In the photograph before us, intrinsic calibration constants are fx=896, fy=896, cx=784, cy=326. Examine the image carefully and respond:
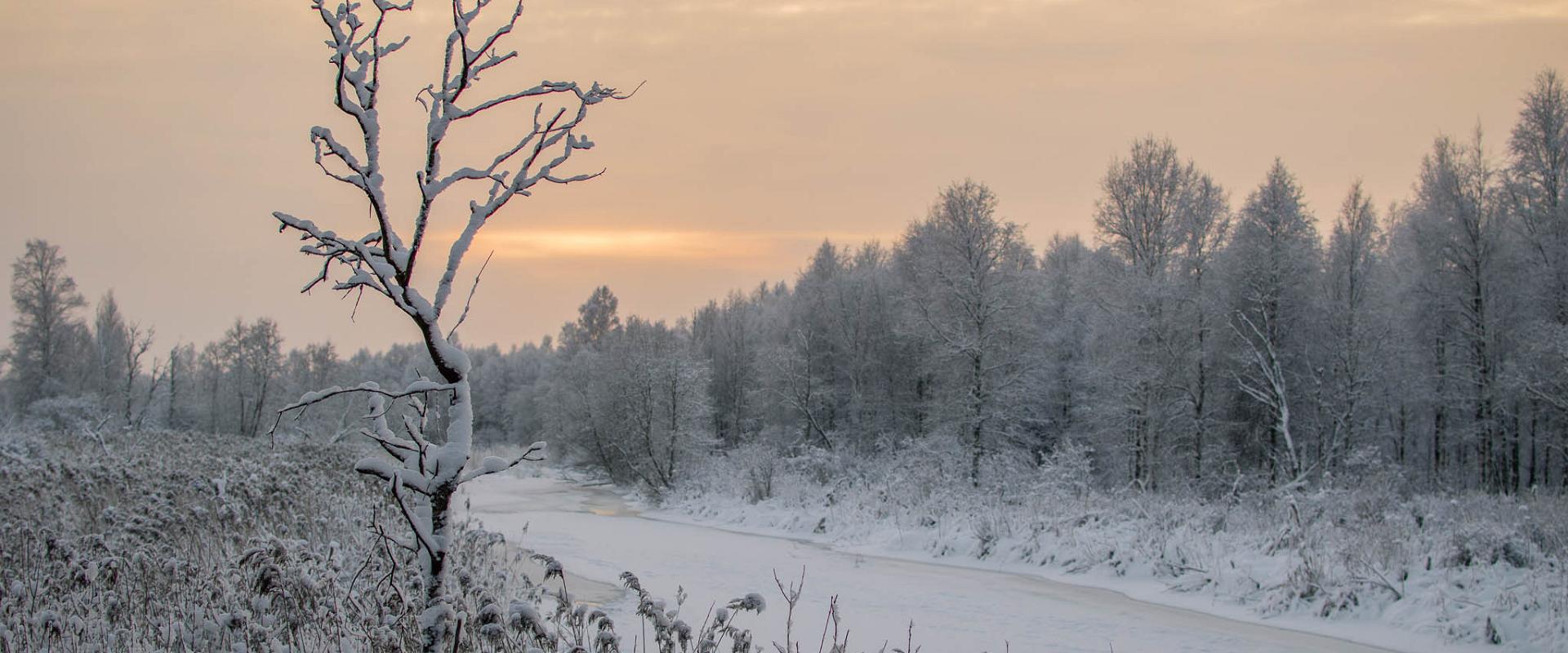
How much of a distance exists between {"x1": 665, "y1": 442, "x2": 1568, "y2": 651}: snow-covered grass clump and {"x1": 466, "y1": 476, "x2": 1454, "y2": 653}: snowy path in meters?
0.77

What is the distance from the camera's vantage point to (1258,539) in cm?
1233

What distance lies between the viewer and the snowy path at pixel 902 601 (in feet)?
29.2

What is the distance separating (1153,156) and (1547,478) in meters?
15.5

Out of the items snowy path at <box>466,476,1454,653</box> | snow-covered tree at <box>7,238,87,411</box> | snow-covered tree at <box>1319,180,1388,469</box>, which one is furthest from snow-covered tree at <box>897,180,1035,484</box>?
snow-covered tree at <box>7,238,87,411</box>

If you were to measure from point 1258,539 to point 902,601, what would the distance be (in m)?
5.19

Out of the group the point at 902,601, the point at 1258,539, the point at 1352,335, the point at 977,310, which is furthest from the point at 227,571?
the point at 1352,335

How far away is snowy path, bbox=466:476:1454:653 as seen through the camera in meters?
8.90

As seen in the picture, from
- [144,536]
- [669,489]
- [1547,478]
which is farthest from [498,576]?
[1547,478]

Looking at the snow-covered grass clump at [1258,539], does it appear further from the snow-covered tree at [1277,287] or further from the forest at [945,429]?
the snow-covered tree at [1277,287]

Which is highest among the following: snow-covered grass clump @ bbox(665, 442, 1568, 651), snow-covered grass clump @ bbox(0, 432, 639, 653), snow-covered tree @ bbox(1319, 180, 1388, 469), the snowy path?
snow-covered tree @ bbox(1319, 180, 1388, 469)

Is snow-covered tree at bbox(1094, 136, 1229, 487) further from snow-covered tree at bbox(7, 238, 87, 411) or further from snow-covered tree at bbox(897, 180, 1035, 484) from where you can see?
snow-covered tree at bbox(7, 238, 87, 411)

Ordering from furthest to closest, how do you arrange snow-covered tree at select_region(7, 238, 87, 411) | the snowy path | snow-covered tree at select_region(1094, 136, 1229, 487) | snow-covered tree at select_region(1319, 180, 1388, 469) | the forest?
snow-covered tree at select_region(7, 238, 87, 411) < snow-covered tree at select_region(1094, 136, 1229, 487) < snow-covered tree at select_region(1319, 180, 1388, 469) < the snowy path < the forest

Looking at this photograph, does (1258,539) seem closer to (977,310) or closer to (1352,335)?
(977,310)

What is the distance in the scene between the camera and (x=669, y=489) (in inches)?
1192
